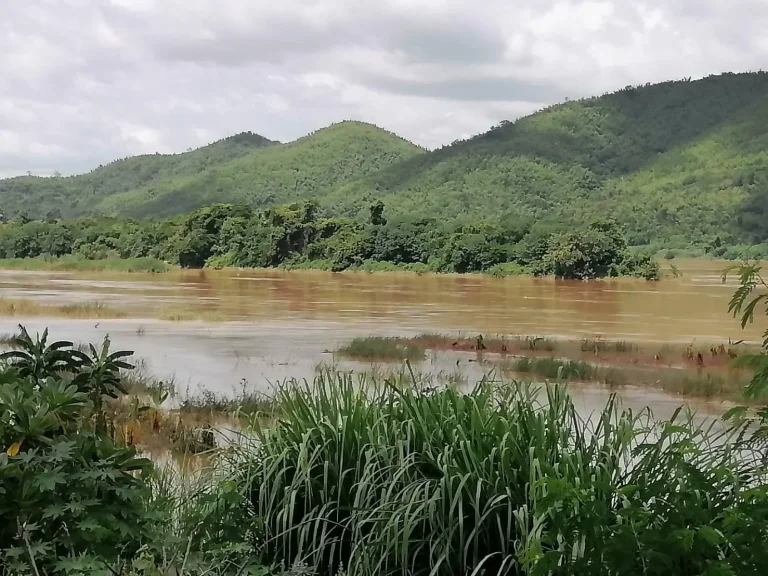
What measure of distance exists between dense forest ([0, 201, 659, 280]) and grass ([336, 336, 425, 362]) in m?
0.77

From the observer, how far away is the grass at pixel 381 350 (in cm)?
326

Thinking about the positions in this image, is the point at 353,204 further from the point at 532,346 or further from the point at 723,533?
the point at 723,533

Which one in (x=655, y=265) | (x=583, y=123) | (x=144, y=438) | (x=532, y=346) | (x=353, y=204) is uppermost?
(x=583, y=123)

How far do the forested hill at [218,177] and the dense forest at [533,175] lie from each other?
15 millimetres

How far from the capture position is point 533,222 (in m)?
4.05

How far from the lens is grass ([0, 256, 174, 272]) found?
3605 millimetres

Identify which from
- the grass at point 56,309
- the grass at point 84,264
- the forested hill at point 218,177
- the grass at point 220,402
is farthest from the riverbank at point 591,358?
the forested hill at point 218,177

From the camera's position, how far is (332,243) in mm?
4371

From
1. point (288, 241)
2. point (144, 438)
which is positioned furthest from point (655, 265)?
point (144, 438)

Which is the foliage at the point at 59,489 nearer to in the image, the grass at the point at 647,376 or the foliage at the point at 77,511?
the foliage at the point at 77,511

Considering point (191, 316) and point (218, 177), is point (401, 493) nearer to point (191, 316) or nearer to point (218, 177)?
point (191, 316)

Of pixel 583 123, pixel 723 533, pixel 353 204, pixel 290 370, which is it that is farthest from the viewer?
pixel 583 123

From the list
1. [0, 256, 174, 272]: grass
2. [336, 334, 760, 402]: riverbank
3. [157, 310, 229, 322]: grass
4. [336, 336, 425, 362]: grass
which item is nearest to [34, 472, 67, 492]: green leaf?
[336, 334, 760, 402]: riverbank

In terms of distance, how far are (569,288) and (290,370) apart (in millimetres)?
1473
